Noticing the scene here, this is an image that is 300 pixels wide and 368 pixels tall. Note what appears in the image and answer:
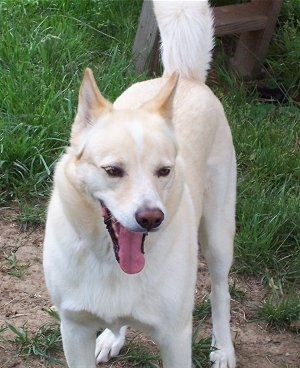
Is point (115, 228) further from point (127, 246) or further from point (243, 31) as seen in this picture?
point (243, 31)

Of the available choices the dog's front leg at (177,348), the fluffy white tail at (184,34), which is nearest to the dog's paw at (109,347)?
the dog's front leg at (177,348)

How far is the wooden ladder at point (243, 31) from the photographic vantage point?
16.9 ft

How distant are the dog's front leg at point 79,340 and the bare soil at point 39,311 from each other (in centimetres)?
48

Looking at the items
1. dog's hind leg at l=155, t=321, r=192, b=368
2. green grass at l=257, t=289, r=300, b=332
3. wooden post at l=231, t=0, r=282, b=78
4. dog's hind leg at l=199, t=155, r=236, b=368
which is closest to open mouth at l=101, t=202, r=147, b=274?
dog's hind leg at l=155, t=321, r=192, b=368

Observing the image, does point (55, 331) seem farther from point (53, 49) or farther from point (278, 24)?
point (278, 24)

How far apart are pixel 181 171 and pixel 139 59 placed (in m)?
2.51

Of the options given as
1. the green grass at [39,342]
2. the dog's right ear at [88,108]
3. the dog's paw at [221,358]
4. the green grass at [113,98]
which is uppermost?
the dog's right ear at [88,108]

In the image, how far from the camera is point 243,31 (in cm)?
550

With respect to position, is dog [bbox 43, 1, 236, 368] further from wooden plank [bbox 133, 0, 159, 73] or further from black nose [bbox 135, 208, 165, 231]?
wooden plank [bbox 133, 0, 159, 73]

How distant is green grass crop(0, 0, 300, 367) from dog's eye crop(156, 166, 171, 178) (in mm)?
1172

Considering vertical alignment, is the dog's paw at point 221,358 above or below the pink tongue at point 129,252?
below

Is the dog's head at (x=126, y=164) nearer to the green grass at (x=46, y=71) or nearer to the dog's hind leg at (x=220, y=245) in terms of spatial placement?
the dog's hind leg at (x=220, y=245)

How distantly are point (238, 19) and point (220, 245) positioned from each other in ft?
7.84

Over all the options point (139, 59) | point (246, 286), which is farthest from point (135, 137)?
point (139, 59)
